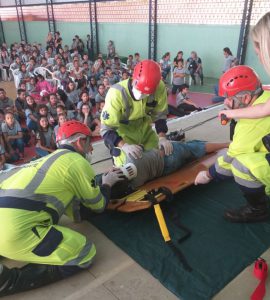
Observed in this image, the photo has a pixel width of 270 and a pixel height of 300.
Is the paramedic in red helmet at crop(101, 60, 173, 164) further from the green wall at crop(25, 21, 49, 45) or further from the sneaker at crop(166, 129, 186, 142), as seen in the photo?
the green wall at crop(25, 21, 49, 45)

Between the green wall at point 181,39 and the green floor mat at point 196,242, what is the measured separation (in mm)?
7851

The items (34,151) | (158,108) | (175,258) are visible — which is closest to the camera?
(175,258)

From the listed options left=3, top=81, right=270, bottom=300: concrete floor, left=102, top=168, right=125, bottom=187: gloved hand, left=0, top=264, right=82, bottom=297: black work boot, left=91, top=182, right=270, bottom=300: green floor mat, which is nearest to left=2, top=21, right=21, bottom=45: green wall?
left=102, top=168, right=125, bottom=187: gloved hand

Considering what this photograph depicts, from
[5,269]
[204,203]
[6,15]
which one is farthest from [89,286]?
[6,15]

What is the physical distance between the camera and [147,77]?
2883 millimetres

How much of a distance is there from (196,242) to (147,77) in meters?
1.57

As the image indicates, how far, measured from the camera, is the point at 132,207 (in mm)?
2619

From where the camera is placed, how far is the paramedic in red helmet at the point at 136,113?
2.95 metres

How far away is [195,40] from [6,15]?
1482 cm

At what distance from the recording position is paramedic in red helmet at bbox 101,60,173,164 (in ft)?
9.66

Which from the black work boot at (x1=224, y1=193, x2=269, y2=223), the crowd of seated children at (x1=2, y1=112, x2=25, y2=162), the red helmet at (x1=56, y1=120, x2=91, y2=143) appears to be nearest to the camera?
the red helmet at (x1=56, y1=120, x2=91, y2=143)

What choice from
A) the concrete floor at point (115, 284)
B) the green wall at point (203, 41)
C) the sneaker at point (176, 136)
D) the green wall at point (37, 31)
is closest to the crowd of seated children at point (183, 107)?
the sneaker at point (176, 136)

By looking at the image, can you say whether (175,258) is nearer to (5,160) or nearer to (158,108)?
(158,108)

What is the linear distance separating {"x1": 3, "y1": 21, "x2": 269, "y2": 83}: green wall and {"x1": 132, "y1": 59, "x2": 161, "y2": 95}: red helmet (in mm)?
7687
